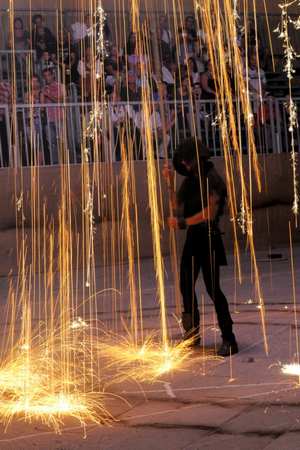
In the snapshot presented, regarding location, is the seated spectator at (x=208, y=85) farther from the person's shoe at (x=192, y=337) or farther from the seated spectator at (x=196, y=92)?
the person's shoe at (x=192, y=337)

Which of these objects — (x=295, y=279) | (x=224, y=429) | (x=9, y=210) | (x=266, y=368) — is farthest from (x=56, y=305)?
(x=224, y=429)

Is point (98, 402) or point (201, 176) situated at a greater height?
point (201, 176)

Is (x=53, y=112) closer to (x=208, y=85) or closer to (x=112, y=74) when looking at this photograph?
(x=112, y=74)

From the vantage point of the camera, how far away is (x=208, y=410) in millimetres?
6336

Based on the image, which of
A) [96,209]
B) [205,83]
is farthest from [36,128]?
[205,83]

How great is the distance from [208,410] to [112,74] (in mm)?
9273

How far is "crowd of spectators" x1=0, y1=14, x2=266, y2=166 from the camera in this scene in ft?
48.9

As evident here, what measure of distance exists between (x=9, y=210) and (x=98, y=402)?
27.5 feet

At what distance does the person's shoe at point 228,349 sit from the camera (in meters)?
7.86

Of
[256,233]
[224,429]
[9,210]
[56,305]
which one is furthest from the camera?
[256,233]

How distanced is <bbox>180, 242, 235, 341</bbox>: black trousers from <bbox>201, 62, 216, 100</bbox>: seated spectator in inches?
311

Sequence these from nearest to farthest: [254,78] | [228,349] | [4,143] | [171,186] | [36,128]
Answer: [228,349], [171,186], [4,143], [36,128], [254,78]

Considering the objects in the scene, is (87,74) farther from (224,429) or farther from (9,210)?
(224,429)

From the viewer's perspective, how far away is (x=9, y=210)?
1484 centimetres
